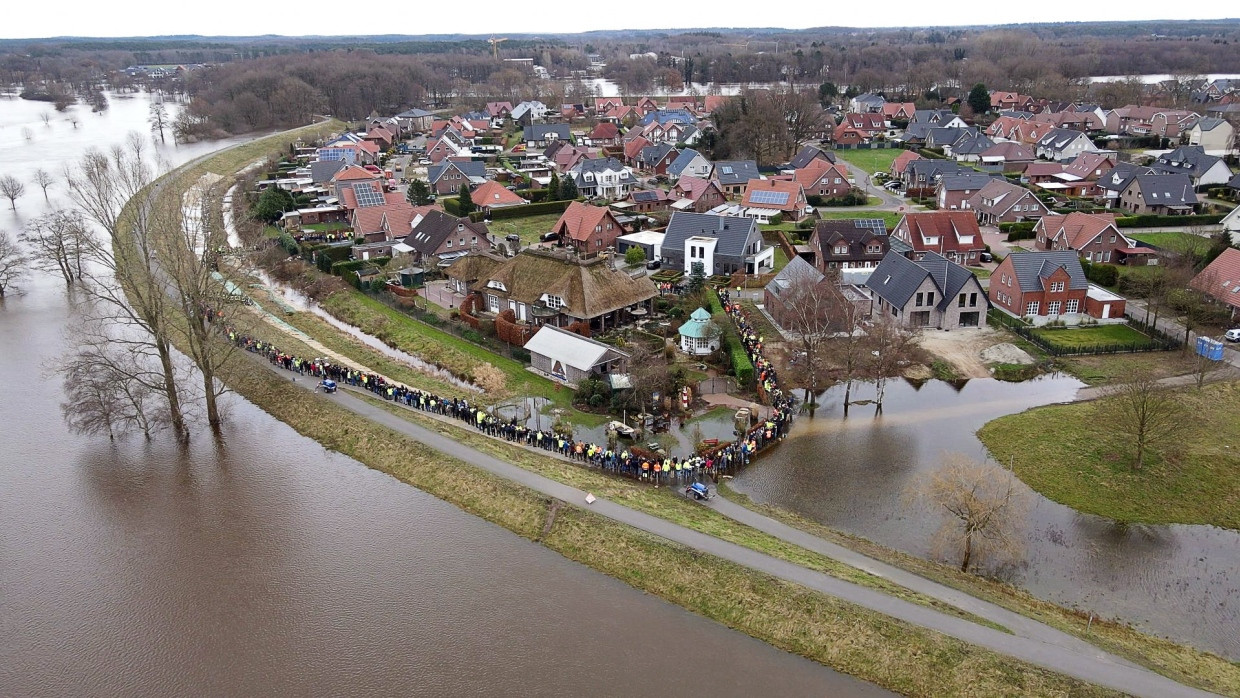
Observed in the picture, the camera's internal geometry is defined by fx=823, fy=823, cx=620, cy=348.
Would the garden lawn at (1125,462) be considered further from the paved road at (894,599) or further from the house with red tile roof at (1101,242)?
the house with red tile roof at (1101,242)

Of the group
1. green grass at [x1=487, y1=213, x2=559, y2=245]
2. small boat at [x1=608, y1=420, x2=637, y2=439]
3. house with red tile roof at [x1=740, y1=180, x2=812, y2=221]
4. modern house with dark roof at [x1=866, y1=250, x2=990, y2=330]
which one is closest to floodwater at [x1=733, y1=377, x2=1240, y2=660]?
small boat at [x1=608, y1=420, x2=637, y2=439]

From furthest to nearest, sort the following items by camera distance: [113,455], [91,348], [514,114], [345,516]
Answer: [514,114] → [91,348] → [113,455] → [345,516]

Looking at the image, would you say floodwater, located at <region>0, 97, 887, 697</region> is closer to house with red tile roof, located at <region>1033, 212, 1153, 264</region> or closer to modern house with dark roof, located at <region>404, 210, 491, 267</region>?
modern house with dark roof, located at <region>404, 210, 491, 267</region>

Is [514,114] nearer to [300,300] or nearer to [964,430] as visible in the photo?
[300,300]

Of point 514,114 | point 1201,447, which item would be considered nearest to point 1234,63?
point 514,114

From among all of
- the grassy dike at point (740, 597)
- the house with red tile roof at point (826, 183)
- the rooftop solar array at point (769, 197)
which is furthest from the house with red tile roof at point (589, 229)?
the grassy dike at point (740, 597)

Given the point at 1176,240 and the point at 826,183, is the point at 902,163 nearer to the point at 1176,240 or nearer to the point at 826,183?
the point at 826,183

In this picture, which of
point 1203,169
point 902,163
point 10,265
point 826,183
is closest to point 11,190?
point 10,265
